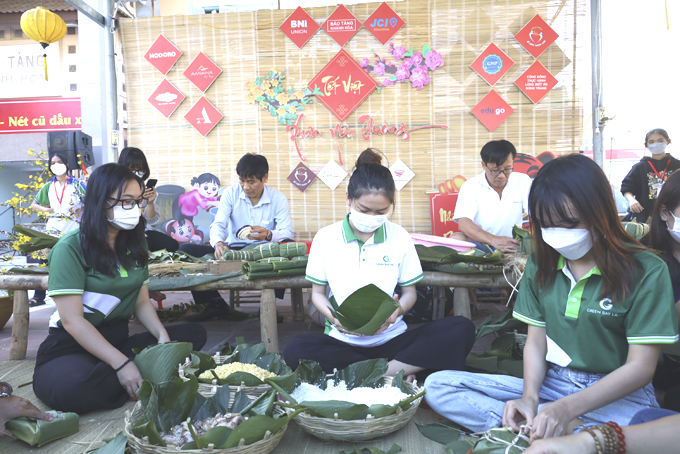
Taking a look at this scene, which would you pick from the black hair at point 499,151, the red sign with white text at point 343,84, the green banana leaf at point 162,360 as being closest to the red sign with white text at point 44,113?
the red sign with white text at point 343,84

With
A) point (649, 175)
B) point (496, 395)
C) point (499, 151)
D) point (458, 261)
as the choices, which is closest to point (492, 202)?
point (499, 151)

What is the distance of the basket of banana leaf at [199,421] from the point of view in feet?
4.59

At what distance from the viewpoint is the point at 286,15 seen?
15.6 ft

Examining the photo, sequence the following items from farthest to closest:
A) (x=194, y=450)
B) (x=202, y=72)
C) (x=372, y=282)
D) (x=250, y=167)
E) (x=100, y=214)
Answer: (x=202, y=72) → (x=250, y=167) → (x=372, y=282) → (x=100, y=214) → (x=194, y=450)

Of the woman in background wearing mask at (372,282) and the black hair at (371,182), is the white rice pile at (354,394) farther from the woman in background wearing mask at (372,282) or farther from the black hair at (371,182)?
the black hair at (371,182)

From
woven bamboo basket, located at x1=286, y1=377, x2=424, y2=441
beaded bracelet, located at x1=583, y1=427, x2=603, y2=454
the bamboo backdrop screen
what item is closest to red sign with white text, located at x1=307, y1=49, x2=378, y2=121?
the bamboo backdrop screen

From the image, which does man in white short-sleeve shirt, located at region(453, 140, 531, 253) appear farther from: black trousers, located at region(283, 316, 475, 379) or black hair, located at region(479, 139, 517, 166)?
black trousers, located at region(283, 316, 475, 379)

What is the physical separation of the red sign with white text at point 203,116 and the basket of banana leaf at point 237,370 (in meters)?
3.26

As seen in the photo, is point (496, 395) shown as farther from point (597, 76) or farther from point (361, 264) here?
point (597, 76)

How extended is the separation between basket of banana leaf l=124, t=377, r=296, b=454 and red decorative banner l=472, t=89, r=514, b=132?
371cm

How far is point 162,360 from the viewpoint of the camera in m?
2.05

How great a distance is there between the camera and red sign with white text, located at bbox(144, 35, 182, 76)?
493 centimetres

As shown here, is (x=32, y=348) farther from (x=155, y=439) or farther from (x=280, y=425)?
(x=280, y=425)

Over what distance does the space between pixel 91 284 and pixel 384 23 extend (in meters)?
3.71
